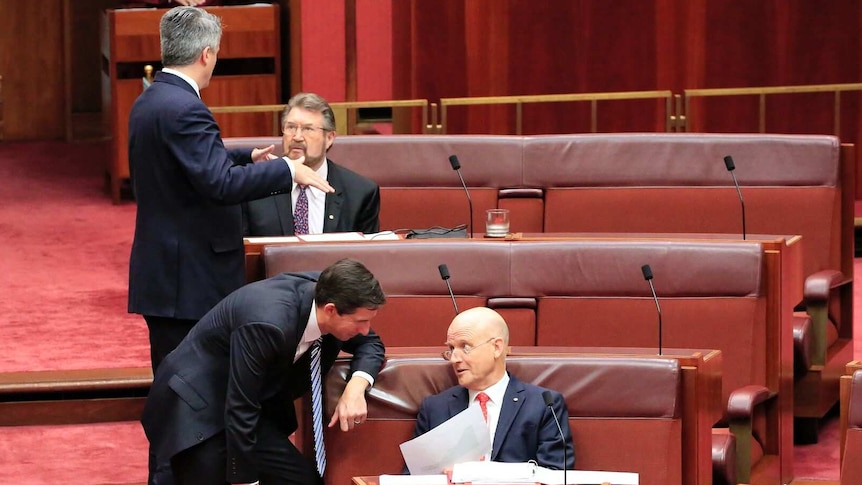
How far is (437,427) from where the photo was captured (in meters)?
1.90

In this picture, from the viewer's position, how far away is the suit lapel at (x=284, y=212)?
2.52 m

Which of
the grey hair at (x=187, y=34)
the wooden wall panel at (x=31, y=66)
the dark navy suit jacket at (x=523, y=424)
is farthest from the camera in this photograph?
the wooden wall panel at (x=31, y=66)

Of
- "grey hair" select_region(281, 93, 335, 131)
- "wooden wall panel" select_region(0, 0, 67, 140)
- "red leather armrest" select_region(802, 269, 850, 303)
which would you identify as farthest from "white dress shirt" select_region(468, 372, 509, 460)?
"wooden wall panel" select_region(0, 0, 67, 140)

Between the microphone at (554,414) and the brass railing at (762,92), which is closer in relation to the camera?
the microphone at (554,414)

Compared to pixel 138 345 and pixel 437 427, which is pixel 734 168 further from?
pixel 138 345

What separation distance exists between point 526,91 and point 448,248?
194 centimetres

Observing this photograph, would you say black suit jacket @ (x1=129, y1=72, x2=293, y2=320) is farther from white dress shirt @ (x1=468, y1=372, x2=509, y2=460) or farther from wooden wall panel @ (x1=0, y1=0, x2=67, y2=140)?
wooden wall panel @ (x1=0, y1=0, x2=67, y2=140)

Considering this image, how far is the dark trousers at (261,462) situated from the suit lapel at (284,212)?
573 millimetres

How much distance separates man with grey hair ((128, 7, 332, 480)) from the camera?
2.07m

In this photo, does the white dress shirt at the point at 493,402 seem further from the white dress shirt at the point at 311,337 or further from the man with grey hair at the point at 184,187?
the man with grey hair at the point at 184,187

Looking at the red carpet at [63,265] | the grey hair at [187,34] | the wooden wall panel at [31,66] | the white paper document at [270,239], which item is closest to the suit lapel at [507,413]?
the white paper document at [270,239]

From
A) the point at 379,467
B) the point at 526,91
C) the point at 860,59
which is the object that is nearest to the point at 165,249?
the point at 379,467

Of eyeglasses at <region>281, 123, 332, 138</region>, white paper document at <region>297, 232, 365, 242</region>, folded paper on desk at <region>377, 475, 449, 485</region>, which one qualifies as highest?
eyeglasses at <region>281, 123, 332, 138</region>

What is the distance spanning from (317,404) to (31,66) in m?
3.80
